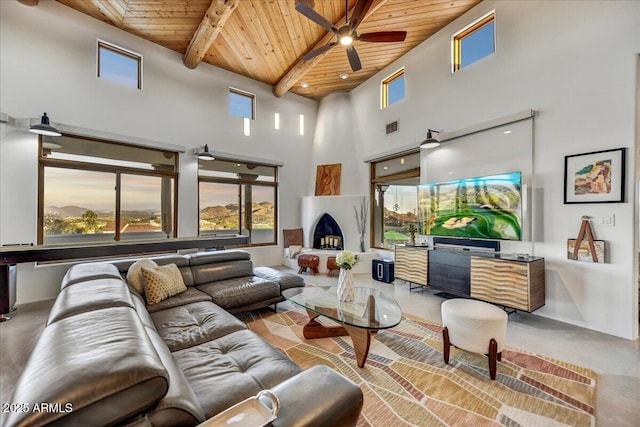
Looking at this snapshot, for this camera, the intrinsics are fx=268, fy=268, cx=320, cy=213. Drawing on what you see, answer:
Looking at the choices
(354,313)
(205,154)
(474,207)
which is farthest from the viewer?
(205,154)

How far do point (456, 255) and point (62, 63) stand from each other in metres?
6.67

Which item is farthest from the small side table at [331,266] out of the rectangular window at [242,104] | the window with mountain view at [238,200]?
the rectangular window at [242,104]

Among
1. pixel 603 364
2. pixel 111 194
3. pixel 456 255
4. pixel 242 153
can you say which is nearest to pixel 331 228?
pixel 242 153

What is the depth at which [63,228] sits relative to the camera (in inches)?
169

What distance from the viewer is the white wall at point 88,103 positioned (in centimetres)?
380

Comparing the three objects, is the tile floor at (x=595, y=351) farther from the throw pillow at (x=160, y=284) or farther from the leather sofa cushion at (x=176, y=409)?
the throw pillow at (x=160, y=284)

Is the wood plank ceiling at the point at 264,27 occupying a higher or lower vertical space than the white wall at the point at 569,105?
higher

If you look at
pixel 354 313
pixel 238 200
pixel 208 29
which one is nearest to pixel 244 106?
pixel 208 29

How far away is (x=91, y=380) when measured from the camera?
0.83 meters

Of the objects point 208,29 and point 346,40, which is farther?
point 208,29

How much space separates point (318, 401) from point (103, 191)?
532 cm

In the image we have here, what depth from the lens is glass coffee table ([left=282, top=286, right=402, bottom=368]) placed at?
7.39ft

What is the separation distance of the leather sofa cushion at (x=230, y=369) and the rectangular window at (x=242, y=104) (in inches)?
215

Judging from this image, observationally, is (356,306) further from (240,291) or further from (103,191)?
(103,191)
